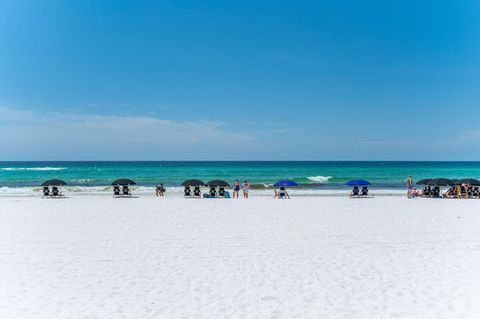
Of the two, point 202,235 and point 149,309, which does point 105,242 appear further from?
point 149,309

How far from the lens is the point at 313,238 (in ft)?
38.9

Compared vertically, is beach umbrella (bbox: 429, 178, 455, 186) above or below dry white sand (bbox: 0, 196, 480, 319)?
above

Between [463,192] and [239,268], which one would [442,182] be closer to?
[463,192]

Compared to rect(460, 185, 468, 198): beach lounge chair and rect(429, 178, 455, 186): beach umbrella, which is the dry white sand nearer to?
Result: rect(429, 178, 455, 186): beach umbrella

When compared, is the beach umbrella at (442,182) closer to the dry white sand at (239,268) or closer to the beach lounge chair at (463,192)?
the beach lounge chair at (463,192)

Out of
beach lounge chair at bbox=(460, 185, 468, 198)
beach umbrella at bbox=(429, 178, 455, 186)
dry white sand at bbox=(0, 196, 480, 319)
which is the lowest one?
dry white sand at bbox=(0, 196, 480, 319)

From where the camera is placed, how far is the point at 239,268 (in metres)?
8.55

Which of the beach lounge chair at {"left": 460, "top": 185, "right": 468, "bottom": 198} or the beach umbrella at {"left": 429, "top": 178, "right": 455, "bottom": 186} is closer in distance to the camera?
the beach umbrella at {"left": 429, "top": 178, "right": 455, "bottom": 186}

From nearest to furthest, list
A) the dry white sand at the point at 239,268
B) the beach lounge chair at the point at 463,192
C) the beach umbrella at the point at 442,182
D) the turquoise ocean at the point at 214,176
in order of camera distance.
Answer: the dry white sand at the point at 239,268, the beach umbrella at the point at 442,182, the beach lounge chair at the point at 463,192, the turquoise ocean at the point at 214,176

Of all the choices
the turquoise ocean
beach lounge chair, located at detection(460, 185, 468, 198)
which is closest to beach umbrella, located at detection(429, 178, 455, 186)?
beach lounge chair, located at detection(460, 185, 468, 198)

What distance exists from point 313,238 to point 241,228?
2.67 m

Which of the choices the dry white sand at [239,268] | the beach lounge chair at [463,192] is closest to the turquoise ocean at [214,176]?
the beach lounge chair at [463,192]

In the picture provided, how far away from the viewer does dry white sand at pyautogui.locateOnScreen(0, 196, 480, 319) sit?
6.37 metres

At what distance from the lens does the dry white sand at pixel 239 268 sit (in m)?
6.37
